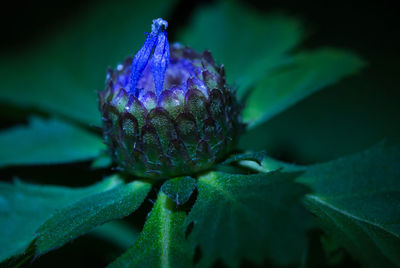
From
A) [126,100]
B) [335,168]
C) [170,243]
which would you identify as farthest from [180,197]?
[335,168]

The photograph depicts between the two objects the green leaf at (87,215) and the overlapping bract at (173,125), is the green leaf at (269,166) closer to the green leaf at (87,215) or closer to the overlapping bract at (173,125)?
the overlapping bract at (173,125)

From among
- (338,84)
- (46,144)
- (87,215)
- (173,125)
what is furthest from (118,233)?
(338,84)

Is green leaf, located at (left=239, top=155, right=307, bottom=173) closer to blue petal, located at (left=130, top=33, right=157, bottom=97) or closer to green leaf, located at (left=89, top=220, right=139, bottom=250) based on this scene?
blue petal, located at (left=130, top=33, right=157, bottom=97)

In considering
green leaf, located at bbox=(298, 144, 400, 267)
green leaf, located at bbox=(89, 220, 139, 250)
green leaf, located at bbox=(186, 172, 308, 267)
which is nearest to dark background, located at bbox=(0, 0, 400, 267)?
green leaf, located at bbox=(89, 220, 139, 250)

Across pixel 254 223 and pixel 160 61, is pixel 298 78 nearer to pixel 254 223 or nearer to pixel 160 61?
pixel 160 61

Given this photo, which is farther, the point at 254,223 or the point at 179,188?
the point at 179,188

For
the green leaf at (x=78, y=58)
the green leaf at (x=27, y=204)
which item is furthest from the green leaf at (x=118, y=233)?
the green leaf at (x=78, y=58)
